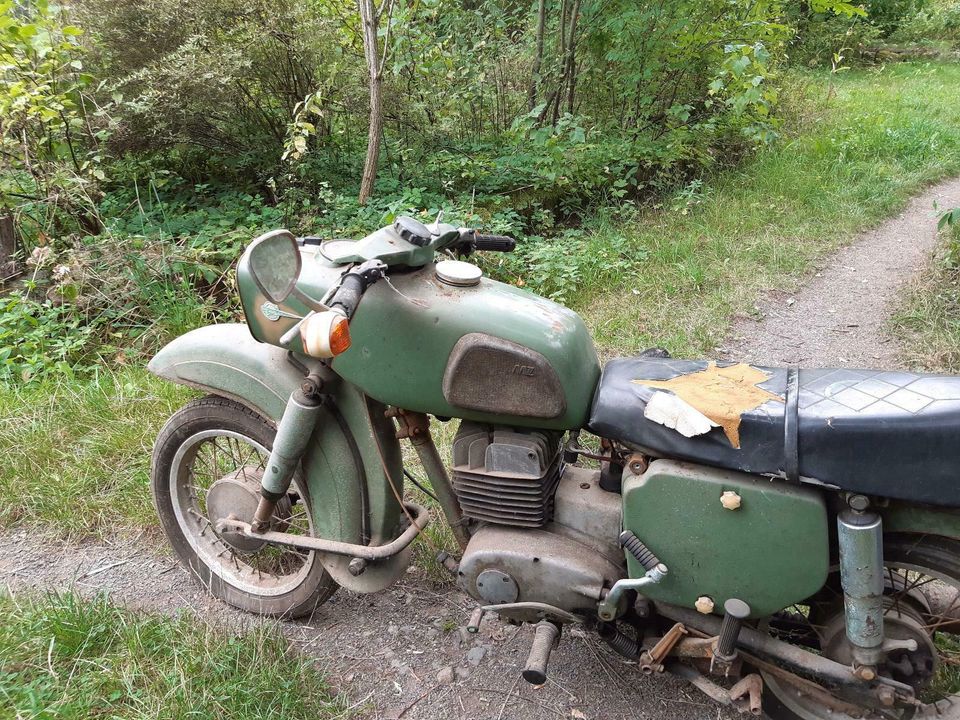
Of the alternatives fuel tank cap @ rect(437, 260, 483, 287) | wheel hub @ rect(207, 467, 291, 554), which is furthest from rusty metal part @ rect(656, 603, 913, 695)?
wheel hub @ rect(207, 467, 291, 554)

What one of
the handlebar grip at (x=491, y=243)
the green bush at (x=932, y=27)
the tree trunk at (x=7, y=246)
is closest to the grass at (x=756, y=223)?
the handlebar grip at (x=491, y=243)

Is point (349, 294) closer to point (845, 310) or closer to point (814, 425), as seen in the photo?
point (814, 425)

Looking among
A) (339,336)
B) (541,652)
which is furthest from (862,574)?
(339,336)

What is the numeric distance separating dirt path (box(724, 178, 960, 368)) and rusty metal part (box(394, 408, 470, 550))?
2.52 meters

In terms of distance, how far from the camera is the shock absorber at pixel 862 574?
158cm

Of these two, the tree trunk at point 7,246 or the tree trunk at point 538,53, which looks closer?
the tree trunk at point 7,246

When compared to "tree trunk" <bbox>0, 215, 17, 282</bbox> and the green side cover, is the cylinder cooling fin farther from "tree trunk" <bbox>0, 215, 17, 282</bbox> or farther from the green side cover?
"tree trunk" <bbox>0, 215, 17, 282</bbox>

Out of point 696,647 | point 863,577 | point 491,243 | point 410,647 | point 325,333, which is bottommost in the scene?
point 410,647

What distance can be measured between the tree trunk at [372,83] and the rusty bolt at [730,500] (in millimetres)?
4501

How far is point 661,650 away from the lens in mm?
1918

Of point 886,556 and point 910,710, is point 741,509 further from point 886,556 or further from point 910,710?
point 910,710

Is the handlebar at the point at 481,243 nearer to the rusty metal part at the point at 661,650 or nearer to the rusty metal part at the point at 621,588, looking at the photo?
the rusty metal part at the point at 621,588

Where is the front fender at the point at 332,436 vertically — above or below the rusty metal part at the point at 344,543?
above

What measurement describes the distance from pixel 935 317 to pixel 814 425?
3390 mm
